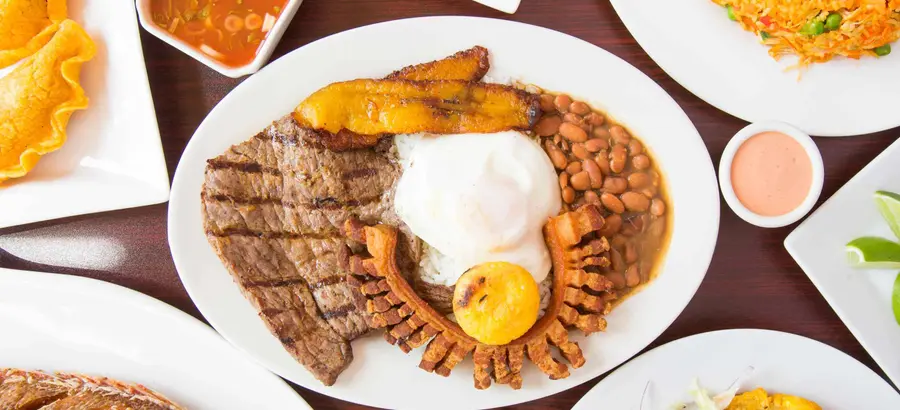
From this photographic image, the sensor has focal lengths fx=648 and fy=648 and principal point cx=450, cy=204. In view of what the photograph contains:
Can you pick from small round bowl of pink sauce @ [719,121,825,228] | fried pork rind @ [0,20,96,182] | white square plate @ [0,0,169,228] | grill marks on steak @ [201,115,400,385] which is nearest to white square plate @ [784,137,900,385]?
small round bowl of pink sauce @ [719,121,825,228]

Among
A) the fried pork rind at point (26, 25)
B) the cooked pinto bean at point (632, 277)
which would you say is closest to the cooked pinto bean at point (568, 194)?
the cooked pinto bean at point (632, 277)

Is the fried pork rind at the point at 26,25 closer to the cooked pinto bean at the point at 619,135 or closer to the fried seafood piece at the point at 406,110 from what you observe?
the fried seafood piece at the point at 406,110

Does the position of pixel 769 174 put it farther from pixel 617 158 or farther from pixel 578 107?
pixel 578 107

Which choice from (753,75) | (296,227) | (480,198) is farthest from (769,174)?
(296,227)

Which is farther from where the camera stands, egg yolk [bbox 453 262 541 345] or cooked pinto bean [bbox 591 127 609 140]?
cooked pinto bean [bbox 591 127 609 140]

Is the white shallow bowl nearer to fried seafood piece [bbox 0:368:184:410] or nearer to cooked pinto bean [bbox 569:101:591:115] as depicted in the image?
cooked pinto bean [bbox 569:101:591:115]
